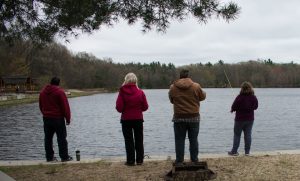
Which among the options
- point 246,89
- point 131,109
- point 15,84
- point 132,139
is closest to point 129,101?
point 131,109

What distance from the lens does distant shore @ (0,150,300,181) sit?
7.57 m

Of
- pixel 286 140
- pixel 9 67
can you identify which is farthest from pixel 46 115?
pixel 9 67

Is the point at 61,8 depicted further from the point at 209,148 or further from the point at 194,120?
the point at 209,148

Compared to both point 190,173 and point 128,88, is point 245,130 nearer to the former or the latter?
point 128,88

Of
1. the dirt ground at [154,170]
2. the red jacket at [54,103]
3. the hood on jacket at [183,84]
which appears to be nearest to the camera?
the dirt ground at [154,170]

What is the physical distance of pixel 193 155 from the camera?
8492 mm

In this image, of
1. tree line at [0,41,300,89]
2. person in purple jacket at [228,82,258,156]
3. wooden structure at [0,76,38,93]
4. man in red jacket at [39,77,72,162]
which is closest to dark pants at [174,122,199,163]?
person in purple jacket at [228,82,258,156]

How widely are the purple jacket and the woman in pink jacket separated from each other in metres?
2.43

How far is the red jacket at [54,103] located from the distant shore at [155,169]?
1039mm

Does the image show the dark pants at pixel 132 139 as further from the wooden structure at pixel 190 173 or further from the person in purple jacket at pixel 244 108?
the person in purple jacket at pixel 244 108

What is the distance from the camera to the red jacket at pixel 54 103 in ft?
31.4

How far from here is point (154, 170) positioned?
8078 millimetres

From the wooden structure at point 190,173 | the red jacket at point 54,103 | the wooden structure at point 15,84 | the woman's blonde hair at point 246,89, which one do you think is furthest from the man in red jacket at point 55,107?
the wooden structure at point 15,84

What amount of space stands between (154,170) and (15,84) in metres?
89.0
